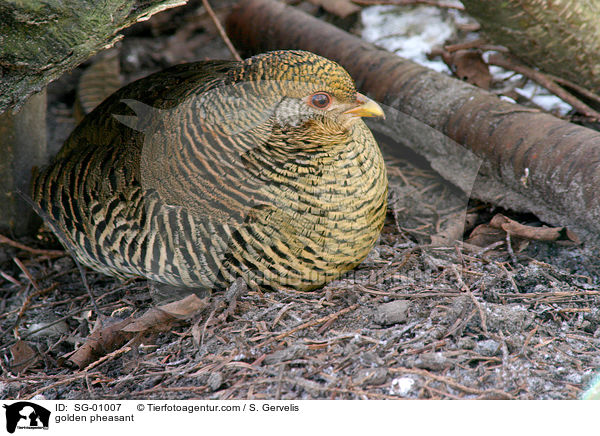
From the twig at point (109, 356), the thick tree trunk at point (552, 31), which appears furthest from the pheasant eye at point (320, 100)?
the thick tree trunk at point (552, 31)

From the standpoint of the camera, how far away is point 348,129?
2.58 meters

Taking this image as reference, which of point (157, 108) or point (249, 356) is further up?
point (157, 108)

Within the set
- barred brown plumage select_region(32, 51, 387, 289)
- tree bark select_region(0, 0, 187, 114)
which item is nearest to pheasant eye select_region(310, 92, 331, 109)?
barred brown plumage select_region(32, 51, 387, 289)

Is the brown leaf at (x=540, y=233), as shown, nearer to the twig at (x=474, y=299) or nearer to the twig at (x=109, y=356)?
the twig at (x=474, y=299)

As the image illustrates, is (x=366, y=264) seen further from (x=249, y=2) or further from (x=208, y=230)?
(x=249, y=2)

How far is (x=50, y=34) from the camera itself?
2348mm

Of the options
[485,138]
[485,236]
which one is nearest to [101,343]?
[485,236]

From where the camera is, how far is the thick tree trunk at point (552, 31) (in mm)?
3602

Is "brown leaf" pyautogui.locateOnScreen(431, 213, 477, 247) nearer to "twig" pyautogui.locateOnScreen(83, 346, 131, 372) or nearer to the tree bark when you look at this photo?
"twig" pyautogui.locateOnScreen(83, 346, 131, 372)

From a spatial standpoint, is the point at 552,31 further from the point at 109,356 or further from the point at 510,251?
the point at 109,356

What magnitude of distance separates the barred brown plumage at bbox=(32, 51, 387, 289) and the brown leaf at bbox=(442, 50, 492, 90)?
1.73m

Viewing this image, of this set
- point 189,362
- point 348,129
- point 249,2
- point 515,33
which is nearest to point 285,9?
point 249,2

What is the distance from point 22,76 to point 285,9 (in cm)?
293
